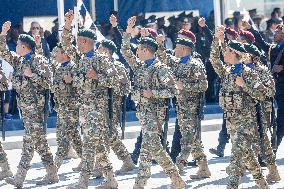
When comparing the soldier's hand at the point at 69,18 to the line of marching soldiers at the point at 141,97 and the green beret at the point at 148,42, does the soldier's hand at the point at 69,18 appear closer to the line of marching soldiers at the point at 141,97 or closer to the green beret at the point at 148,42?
the line of marching soldiers at the point at 141,97

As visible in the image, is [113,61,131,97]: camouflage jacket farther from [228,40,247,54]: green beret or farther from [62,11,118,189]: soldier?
[228,40,247,54]: green beret

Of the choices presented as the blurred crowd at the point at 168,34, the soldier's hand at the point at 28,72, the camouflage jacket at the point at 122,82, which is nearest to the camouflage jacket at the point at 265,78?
the camouflage jacket at the point at 122,82

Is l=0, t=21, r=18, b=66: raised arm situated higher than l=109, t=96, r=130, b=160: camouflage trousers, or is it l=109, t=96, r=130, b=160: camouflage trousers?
l=0, t=21, r=18, b=66: raised arm

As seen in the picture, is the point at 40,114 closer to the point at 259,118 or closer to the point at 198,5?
the point at 259,118

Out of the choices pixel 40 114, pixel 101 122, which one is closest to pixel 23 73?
pixel 40 114

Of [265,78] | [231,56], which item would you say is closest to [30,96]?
[231,56]

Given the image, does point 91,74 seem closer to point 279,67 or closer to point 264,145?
point 264,145

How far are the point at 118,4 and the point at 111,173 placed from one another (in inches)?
472

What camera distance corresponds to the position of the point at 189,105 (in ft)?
38.6

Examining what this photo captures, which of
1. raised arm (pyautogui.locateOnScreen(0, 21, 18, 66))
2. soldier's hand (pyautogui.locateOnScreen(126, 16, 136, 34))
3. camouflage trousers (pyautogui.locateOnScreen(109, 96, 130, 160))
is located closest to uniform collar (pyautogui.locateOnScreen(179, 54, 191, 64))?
soldier's hand (pyautogui.locateOnScreen(126, 16, 136, 34))

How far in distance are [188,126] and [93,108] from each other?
1.49 m

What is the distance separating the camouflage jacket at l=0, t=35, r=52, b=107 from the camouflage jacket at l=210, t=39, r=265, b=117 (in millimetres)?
2504

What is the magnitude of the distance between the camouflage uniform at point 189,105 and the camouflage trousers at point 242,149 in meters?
1.66

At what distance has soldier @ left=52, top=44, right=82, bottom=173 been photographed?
12.3 metres
